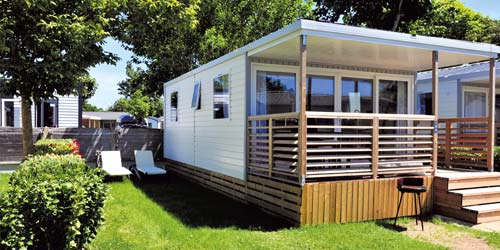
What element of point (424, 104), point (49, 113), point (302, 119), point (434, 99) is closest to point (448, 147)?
point (434, 99)

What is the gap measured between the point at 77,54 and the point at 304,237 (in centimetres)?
667

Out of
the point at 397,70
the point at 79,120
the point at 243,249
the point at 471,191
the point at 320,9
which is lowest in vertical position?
the point at 243,249

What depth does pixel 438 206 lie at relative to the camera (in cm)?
632

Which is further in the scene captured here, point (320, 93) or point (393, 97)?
point (393, 97)

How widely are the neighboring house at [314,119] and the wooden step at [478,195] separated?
0.50 metres

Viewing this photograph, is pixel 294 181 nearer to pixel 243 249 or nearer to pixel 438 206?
pixel 243 249

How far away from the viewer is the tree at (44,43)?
7918 millimetres

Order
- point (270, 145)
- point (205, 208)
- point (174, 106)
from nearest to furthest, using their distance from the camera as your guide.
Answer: point (270, 145)
point (205, 208)
point (174, 106)

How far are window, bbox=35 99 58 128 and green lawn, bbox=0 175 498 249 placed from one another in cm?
1027

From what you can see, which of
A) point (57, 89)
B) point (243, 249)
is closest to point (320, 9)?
point (57, 89)

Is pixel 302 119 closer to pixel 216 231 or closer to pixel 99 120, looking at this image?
pixel 216 231

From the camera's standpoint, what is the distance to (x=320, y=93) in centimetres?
807

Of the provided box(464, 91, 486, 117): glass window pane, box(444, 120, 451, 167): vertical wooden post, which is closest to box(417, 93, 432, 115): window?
box(464, 91, 486, 117): glass window pane

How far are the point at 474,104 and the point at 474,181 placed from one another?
634 cm
